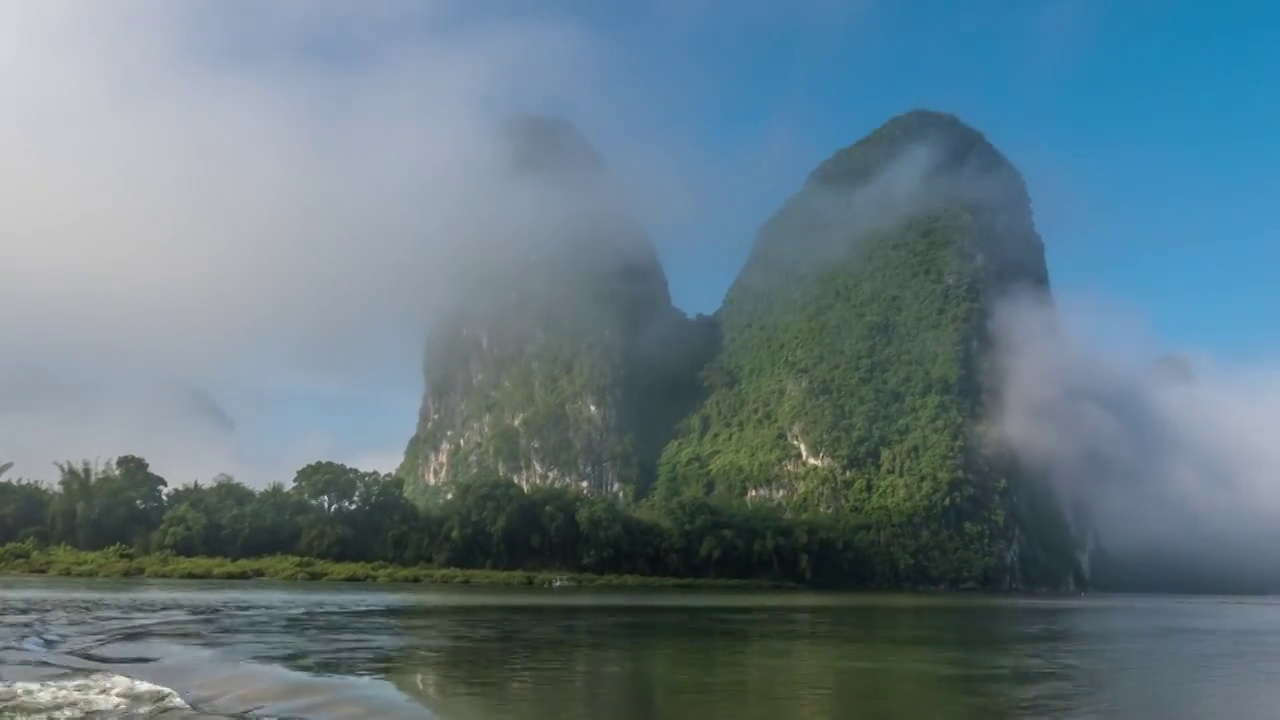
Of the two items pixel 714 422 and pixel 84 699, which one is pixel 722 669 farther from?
pixel 714 422

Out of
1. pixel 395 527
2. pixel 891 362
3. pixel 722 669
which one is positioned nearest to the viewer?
pixel 722 669

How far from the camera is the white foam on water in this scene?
33.2ft

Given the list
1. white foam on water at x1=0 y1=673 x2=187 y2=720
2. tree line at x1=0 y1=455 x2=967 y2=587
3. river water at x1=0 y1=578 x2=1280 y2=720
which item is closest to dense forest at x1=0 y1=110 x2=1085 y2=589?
tree line at x1=0 y1=455 x2=967 y2=587

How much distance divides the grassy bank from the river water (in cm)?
2935

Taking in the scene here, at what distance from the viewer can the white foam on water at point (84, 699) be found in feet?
33.2

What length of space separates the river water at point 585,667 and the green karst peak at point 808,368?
5472cm

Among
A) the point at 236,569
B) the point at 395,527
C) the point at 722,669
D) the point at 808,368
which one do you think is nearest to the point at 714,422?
the point at 808,368

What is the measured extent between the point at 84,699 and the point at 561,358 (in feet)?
362

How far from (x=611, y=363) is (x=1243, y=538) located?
7889 cm

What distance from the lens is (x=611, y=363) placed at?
11762 cm

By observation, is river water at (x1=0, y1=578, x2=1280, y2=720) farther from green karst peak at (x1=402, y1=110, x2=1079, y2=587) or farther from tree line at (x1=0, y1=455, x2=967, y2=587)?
green karst peak at (x1=402, y1=110, x2=1079, y2=587)

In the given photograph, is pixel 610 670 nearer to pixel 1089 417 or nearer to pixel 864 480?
pixel 864 480

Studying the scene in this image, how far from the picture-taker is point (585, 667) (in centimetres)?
1623

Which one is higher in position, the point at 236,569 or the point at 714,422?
the point at 714,422
